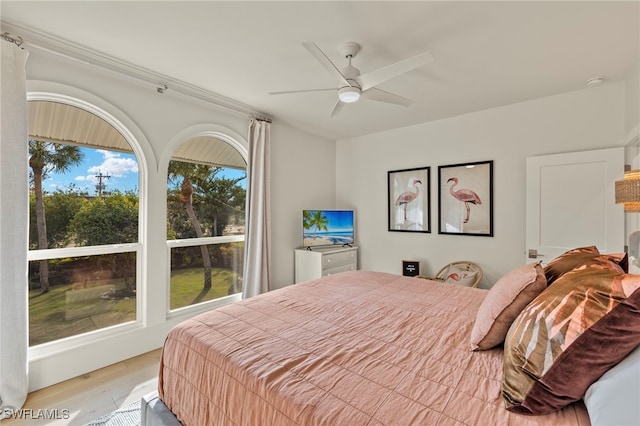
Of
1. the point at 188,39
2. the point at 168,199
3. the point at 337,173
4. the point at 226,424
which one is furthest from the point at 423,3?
the point at 337,173

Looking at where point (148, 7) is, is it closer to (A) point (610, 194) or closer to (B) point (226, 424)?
(B) point (226, 424)

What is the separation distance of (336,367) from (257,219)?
2553 millimetres

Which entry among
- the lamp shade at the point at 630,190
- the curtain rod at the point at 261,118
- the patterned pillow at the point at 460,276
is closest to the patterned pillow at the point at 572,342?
the lamp shade at the point at 630,190

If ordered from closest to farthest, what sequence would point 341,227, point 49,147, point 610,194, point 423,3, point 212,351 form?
point 212,351, point 423,3, point 49,147, point 610,194, point 341,227

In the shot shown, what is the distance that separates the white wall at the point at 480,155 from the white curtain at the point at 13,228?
3816 millimetres

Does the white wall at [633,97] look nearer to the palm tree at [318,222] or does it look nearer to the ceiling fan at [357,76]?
the ceiling fan at [357,76]

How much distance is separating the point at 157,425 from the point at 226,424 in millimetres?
569

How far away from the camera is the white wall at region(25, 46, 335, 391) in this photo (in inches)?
86.2

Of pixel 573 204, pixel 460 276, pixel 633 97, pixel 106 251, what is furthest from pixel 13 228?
pixel 633 97

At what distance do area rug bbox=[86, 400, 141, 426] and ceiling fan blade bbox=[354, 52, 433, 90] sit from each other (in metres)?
2.77

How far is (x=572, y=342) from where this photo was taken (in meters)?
0.81

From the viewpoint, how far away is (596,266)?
3.73 ft

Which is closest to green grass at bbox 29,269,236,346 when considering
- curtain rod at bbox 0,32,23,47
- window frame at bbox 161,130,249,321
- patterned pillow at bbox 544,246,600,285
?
window frame at bbox 161,130,249,321

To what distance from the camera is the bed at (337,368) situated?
89cm
